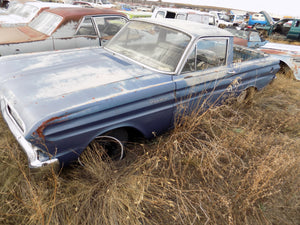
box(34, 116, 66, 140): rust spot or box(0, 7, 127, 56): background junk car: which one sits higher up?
box(0, 7, 127, 56): background junk car

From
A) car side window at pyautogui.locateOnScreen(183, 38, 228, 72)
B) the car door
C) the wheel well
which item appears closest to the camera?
the car door

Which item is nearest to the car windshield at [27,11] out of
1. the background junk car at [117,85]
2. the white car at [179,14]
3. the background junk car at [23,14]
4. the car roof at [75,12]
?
the background junk car at [23,14]

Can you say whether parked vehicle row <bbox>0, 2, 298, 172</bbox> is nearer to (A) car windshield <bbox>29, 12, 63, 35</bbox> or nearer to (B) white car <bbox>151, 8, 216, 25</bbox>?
(A) car windshield <bbox>29, 12, 63, 35</bbox>

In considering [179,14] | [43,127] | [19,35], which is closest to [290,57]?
[179,14]

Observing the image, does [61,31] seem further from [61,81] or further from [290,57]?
[290,57]

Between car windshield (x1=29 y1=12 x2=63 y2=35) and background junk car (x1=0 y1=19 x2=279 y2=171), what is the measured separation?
1.80 meters

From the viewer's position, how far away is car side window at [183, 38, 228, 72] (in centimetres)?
285

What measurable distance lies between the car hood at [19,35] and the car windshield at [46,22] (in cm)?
12

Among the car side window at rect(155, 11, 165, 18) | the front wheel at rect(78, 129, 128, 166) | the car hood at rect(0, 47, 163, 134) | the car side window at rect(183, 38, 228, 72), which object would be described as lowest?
the front wheel at rect(78, 129, 128, 166)

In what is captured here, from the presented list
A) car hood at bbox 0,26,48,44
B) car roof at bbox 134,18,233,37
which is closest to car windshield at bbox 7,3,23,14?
car hood at bbox 0,26,48,44

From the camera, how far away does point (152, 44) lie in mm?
3086

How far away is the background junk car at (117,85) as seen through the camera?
6.25 feet

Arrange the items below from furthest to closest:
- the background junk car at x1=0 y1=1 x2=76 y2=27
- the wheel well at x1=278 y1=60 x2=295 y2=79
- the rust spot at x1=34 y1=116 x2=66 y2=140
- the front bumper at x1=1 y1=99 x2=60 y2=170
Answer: the wheel well at x1=278 y1=60 x2=295 y2=79 → the background junk car at x1=0 y1=1 x2=76 y2=27 → the front bumper at x1=1 y1=99 x2=60 y2=170 → the rust spot at x1=34 y1=116 x2=66 y2=140

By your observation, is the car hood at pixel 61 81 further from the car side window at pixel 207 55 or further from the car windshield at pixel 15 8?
the car windshield at pixel 15 8
